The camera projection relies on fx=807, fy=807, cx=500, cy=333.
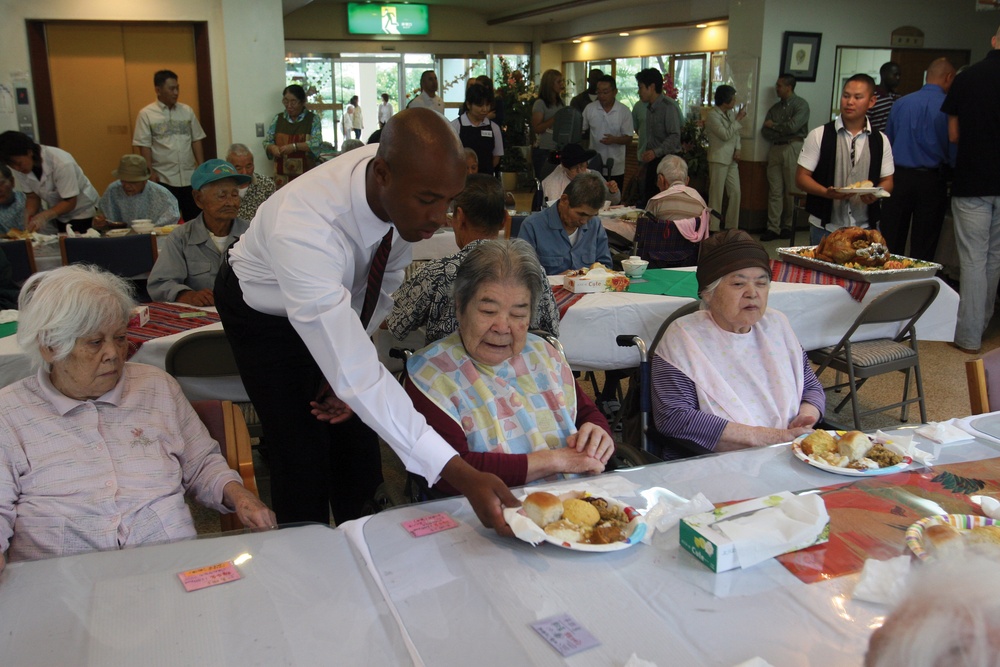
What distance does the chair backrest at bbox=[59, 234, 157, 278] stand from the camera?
12.6ft

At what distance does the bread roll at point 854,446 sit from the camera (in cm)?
178

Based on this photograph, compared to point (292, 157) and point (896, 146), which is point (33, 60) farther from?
point (896, 146)

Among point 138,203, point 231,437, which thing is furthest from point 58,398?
point 138,203

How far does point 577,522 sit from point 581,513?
22 millimetres

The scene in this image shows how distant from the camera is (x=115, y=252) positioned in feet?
12.8

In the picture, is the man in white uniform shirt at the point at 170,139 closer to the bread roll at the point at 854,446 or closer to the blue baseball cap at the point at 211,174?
the blue baseball cap at the point at 211,174

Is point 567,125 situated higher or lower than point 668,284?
higher

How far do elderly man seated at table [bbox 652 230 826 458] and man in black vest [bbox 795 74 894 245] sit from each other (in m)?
2.69

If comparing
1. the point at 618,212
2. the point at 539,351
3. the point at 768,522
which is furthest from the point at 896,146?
the point at 768,522

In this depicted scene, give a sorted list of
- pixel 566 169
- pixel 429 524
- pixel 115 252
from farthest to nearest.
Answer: pixel 566 169 → pixel 115 252 → pixel 429 524

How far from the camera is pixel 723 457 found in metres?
1.84

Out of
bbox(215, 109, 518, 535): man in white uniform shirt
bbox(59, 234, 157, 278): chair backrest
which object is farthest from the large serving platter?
bbox(59, 234, 157, 278): chair backrest

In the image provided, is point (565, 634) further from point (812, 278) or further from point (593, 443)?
point (812, 278)

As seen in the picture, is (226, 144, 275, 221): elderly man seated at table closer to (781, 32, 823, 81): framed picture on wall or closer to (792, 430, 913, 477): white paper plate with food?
(792, 430, 913, 477): white paper plate with food
